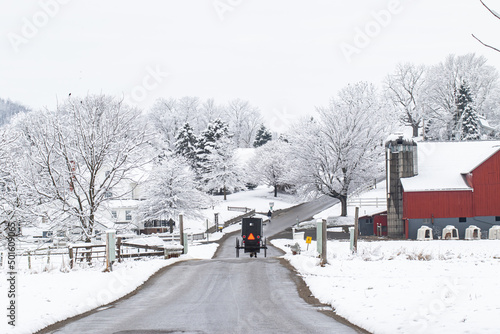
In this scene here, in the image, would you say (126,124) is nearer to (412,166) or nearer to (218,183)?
(412,166)

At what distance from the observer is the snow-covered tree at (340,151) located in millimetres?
53906

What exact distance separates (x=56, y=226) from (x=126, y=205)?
4009 cm

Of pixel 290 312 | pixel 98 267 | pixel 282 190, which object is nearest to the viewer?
pixel 290 312

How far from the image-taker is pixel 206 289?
47.9 feet

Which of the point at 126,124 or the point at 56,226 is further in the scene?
the point at 126,124

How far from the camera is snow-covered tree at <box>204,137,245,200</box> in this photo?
82188 mm

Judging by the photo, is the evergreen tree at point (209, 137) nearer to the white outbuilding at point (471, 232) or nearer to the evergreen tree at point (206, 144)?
the evergreen tree at point (206, 144)

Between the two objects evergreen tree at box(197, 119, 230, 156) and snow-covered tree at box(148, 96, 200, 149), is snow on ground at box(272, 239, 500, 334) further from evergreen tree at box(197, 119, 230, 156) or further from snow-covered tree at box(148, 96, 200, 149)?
snow-covered tree at box(148, 96, 200, 149)

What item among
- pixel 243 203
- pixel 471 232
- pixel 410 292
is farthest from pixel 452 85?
pixel 410 292

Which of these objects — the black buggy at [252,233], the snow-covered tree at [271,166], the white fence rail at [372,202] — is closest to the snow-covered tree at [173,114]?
the snow-covered tree at [271,166]

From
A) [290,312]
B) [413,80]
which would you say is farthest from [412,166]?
[413,80]

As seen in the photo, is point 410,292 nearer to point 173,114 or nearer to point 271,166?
point 271,166

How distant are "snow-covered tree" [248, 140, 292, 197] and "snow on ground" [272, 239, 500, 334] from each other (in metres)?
61.1

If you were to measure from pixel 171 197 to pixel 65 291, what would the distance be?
4134cm
